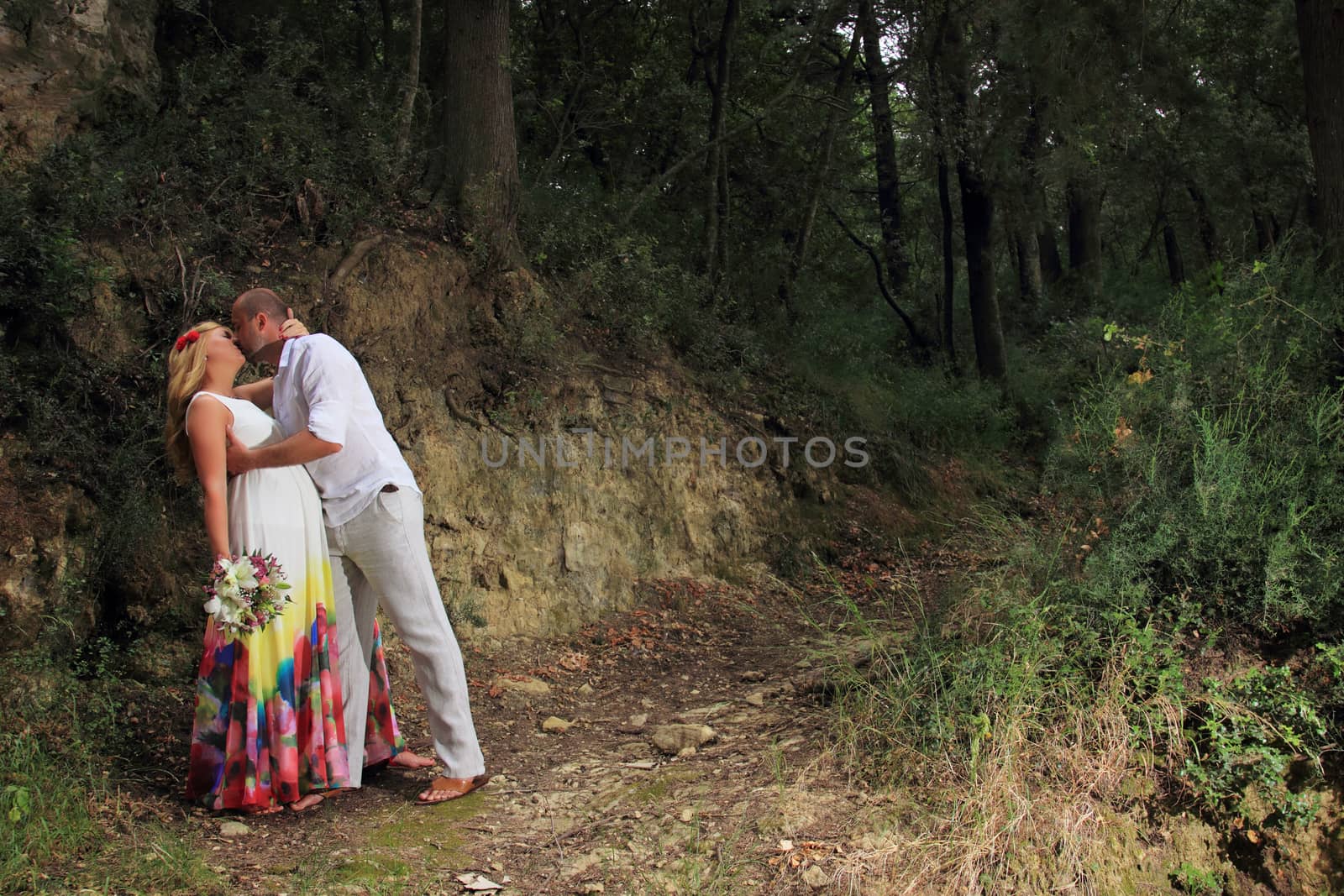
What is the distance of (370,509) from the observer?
4.42m

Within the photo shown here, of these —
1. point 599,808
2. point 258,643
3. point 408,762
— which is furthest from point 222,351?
point 599,808

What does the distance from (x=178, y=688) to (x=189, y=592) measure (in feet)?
1.99

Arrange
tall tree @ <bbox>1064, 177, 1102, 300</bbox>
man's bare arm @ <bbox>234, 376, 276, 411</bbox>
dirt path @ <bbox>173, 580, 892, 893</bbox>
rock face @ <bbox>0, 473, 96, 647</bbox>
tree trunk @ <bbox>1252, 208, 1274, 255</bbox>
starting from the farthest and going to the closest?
tree trunk @ <bbox>1252, 208, 1274, 255</bbox>, tall tree @ <bbox>1064, 177, 1102, 300</bbox>, rock face @ <bbox>0, 473, 96, 647</bbox>, man's bare arm @ <bbox>234, 376, 276, 411</bbox>, dirt path @ <bbox>173, 580, 892, 893</bbox>

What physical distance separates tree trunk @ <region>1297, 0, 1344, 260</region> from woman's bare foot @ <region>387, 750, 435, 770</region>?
21.1ft

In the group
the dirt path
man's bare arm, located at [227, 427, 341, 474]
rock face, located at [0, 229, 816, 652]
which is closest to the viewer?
the dirt path

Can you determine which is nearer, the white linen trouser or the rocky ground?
the rocky ground

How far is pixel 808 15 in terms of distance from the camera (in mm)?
14109

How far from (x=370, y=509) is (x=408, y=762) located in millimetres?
1310

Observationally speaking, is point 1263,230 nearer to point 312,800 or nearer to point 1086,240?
point 1086,240

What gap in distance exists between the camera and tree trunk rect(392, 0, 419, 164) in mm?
8680

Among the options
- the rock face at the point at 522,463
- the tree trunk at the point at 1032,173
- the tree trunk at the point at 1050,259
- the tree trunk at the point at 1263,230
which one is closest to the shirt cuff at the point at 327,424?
→ the rock face at the point at 522,463

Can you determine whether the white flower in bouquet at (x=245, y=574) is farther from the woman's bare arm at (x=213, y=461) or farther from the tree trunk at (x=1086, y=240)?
the tree trunk at (x=1086, y=240)

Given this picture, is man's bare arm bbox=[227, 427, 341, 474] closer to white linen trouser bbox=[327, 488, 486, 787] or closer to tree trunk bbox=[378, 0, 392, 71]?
white linen trouser bbox=[327, 488, 486, 787]

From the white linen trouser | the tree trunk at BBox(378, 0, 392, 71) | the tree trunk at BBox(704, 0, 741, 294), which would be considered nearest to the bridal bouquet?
the white linen trouser
